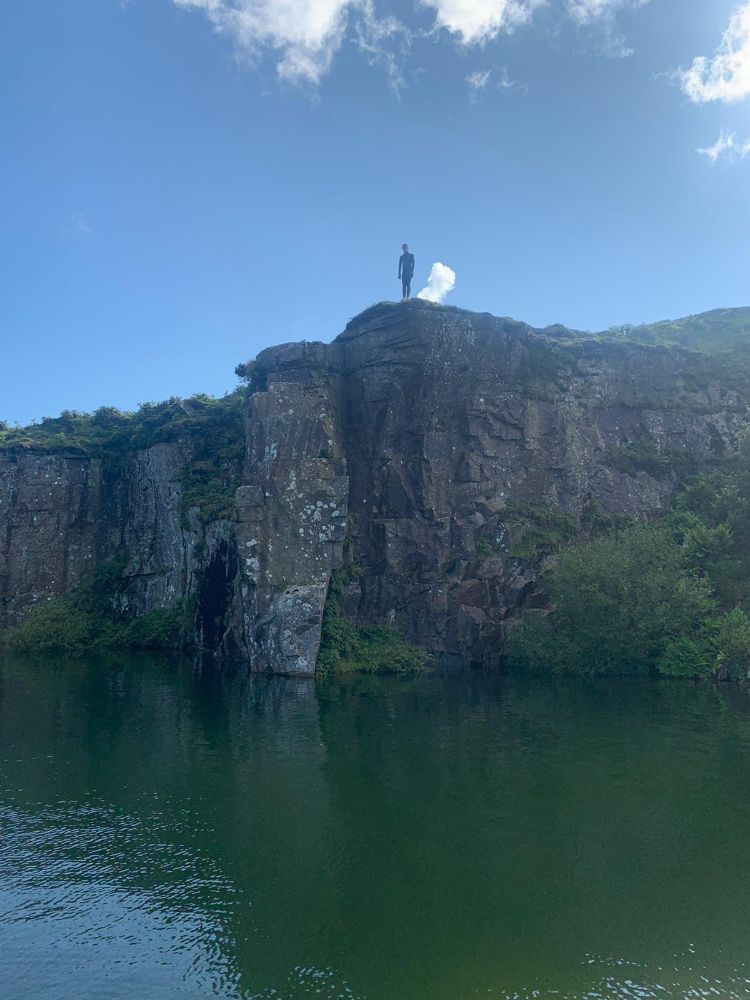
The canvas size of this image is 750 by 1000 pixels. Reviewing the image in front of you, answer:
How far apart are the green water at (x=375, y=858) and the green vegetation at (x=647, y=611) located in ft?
33.9

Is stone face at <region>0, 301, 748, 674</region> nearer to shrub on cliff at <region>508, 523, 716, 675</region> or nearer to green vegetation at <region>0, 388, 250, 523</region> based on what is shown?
green vegetation at <region>0, 388, 250, 523</region>

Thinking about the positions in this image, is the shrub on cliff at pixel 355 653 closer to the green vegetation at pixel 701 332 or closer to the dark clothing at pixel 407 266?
the dark clothing at pixel 407 266

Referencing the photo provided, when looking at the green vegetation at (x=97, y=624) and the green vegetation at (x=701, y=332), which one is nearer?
the green vegetation at (x=97, y=624)

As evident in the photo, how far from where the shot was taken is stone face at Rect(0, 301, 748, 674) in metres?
39.9

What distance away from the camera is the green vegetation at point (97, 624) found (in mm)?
48375

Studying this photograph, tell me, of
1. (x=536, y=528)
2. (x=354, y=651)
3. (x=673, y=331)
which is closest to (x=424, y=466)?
(x=536, y=528)

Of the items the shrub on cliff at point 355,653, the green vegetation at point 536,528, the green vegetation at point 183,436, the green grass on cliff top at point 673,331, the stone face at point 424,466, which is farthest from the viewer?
the green vegetation at point 183,436

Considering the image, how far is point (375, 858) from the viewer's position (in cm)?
1219

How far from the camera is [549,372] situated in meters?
47.6

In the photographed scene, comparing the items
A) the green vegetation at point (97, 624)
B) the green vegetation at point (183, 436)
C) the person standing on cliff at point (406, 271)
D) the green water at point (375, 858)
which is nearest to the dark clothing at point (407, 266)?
the person standing on cliff at point (406, 271)

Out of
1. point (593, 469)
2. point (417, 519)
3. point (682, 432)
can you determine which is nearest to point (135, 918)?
point (417, 519)

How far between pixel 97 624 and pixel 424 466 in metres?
26.5

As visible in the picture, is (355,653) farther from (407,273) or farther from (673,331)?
(673,331)

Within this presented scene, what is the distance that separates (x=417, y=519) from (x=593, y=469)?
39.5 feet
